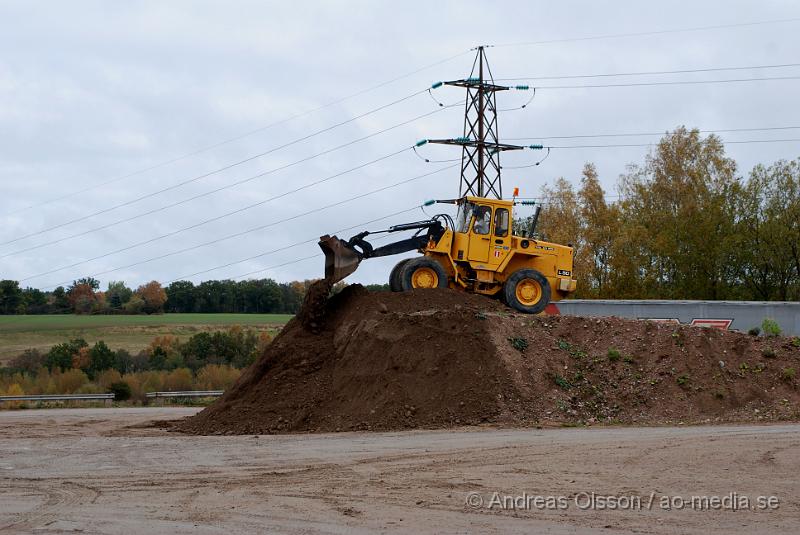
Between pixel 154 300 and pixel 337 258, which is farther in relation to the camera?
pixel 154 300

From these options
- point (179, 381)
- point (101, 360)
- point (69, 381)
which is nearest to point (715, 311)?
point (179, 381)

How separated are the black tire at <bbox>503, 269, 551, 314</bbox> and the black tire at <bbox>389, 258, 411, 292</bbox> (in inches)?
110

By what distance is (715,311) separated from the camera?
33.2m

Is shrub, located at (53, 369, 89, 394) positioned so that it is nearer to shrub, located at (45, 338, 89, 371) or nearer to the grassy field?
shrub, located at (45, 338, 89, 371)

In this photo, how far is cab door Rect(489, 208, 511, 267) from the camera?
2356cm

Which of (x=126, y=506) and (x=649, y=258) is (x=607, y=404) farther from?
(x=649, y=258)

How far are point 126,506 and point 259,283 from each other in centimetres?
7554

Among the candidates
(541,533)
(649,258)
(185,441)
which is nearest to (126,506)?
(541,533)

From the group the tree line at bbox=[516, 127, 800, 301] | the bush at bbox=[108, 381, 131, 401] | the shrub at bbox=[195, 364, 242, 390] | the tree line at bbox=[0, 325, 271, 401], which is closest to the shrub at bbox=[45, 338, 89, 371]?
the tree line at bbox=[0, 325, 271, 401]

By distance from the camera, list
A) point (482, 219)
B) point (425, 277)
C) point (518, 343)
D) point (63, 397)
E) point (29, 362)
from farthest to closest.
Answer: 1. point (29, 362)
2. point (63, 397)
3. point (482, 219)
4. point (425, 277)
5. point (518, 343)

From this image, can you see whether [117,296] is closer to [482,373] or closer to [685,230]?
[685,230]

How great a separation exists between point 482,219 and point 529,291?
234cm

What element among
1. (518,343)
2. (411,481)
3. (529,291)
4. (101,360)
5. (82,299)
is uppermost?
(82,299)

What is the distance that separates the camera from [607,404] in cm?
1994
